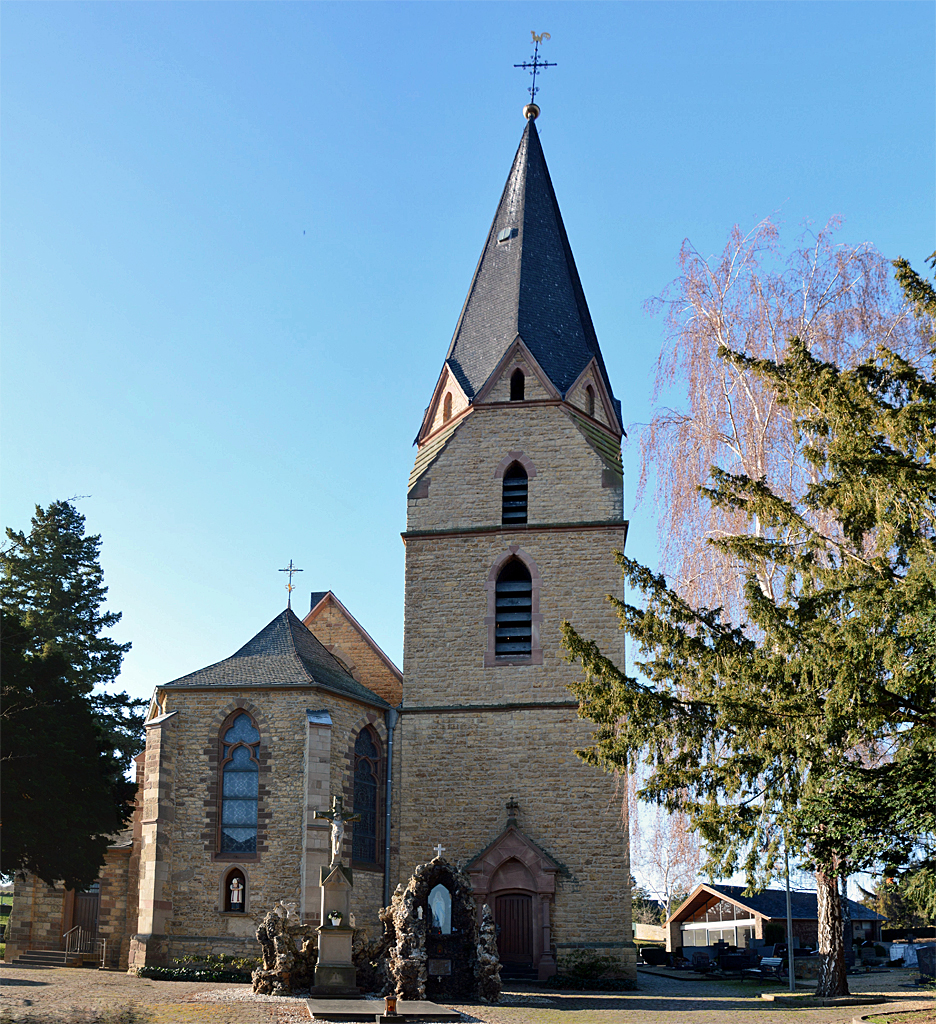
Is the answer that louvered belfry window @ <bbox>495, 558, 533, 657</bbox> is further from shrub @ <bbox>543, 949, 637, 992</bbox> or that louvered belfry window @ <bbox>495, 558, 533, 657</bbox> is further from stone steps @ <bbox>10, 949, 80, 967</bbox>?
stone steps @ <bbox>10, 949, 80, 967</bbox>

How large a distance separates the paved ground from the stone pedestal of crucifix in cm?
89

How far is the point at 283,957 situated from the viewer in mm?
18531

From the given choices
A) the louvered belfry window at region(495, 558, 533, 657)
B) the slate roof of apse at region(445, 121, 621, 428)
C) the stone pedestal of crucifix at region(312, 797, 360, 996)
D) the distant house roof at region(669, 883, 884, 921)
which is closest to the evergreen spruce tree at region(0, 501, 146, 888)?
the stone pedestal of crucifix at region(312, 797, 360, 996)

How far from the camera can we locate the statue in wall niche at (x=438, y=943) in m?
18.4

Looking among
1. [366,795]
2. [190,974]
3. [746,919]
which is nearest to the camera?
[190,974]

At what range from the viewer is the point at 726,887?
41.2m

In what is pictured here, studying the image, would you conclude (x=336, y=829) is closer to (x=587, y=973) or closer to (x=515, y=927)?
(x=515, y=927)

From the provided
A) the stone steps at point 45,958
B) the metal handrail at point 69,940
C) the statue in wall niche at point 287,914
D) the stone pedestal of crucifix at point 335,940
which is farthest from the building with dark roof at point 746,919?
the stone pedestal of crucifix at point 335,940

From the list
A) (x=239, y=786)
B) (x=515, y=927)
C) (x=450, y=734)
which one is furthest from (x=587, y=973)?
(x=239, y=786)

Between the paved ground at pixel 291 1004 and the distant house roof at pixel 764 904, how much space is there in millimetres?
16701

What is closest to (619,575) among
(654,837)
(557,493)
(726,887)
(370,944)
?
(557,493)

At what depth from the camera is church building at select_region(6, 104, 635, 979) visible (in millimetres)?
21797

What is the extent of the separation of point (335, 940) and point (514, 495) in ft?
36.3

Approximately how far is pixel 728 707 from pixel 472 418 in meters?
13.6
